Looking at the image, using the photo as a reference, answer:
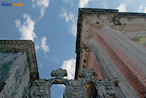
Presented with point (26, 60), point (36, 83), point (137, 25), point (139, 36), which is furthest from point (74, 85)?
point (137, 25)

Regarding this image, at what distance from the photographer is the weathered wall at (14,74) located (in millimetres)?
4090

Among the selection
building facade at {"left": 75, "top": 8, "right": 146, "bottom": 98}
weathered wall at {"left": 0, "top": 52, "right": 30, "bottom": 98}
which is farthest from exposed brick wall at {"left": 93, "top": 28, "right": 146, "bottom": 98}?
weathered wall at {"left": 0, "top": 52, "right": 30, "bottom": 98}

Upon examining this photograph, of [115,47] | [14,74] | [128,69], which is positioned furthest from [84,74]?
[115,47]

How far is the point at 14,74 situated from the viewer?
4504 mm

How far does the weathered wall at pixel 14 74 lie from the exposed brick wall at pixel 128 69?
3.99m

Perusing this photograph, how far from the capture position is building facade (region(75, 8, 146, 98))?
16.5 ft

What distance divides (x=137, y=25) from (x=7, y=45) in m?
11.0

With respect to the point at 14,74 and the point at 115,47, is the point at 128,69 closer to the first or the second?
the point at 115,47

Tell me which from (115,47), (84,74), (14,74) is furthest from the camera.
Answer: (115,47)

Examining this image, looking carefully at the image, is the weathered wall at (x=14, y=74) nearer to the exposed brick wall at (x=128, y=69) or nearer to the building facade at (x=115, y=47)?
the building facade at (x=115, y=47)

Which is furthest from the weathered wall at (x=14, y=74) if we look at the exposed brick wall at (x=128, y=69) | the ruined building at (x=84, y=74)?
the exposed brick wall at (x=128, y=69)

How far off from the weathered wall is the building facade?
341 cm

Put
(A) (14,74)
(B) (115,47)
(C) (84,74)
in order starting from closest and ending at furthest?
(A) (14,74) < (C) (84,74) < (B) (115,47)

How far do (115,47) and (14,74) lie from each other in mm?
5486
